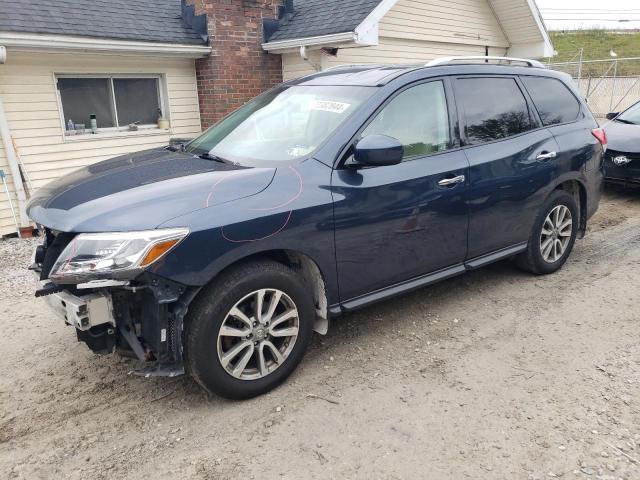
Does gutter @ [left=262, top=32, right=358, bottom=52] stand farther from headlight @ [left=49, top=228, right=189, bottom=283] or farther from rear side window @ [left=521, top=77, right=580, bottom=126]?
headlight @ [left=49, top=228, right=189, bottom=283]

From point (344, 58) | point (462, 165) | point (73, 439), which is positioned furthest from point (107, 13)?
point (73, 439)

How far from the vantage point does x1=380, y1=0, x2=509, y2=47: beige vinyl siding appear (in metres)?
10.3

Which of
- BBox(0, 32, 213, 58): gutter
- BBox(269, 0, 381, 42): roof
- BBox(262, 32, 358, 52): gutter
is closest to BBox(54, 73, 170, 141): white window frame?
BBox(0, 32, 213, 58): gutter

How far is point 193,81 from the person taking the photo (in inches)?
364

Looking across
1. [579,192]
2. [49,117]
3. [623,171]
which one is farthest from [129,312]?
[623,171]

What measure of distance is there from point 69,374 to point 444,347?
100 inches

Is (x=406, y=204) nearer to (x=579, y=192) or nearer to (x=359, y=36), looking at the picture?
(x=579, y=192)

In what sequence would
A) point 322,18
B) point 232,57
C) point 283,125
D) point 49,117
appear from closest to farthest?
point 283,125
point 49,117
point 232,57
point 322,18

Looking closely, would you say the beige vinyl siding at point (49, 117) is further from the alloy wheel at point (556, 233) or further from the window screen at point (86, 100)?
the alloy wheel at point (556, 233)

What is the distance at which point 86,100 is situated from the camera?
26.6 ft

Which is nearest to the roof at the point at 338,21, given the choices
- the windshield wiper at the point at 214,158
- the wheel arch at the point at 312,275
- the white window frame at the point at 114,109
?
the white window frame at the point at 114,109

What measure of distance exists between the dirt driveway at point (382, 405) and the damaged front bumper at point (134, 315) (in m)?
0.43

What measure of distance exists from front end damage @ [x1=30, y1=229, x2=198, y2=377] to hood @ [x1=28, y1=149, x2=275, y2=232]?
0.18 meters

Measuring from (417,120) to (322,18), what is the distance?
20.4ft
